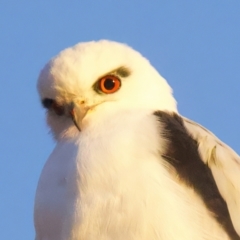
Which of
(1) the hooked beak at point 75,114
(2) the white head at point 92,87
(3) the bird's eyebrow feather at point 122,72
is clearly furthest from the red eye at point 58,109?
(3) the bird's eyebrow feather at point 122,72

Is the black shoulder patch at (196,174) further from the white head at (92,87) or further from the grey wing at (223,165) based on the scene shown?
the white head at (92,87)

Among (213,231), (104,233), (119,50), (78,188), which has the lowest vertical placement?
(213,231)

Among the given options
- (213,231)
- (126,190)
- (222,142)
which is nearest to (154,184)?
(126,190)

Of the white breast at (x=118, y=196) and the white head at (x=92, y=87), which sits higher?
the white head at (x=92, y=87)

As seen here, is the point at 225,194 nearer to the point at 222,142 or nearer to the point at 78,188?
the point at 222,142

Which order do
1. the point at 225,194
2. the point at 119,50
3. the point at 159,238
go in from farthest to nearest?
the point at 119,50 < the point at 225,194 < the point at 159,238

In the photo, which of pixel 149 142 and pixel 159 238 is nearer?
pixel 159 238

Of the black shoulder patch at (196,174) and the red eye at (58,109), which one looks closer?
the black shoulder patch at (196,174)
